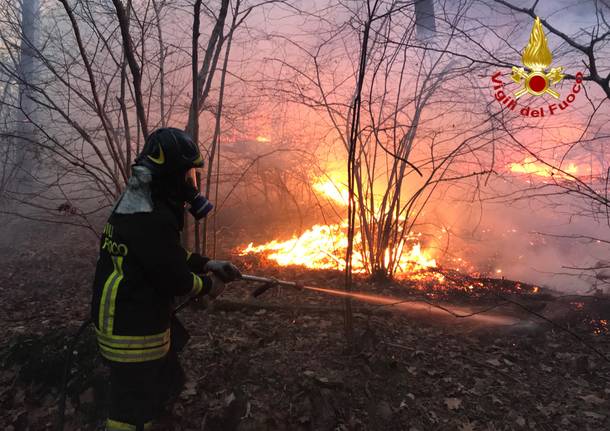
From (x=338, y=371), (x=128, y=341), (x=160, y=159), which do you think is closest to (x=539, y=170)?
(x=338, y=371)

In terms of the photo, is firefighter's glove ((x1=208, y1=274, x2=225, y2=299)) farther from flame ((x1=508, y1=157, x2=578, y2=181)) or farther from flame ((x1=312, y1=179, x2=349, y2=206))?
flame ((x1=508, y1=157, x2=578, y2=181))

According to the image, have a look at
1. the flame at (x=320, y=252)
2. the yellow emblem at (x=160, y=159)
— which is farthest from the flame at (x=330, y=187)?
the yellow emblem at (x=160, y=159)

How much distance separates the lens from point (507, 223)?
13.0 metres

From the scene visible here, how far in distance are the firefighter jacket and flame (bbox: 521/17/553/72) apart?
391 centimetres

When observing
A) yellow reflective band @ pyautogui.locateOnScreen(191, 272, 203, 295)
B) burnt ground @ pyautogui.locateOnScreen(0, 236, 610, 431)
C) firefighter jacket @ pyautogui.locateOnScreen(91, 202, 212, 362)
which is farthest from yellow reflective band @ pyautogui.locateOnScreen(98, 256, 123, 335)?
burnt ground @ pyautogui.locateOnScreen(0, 236, 610, 431)

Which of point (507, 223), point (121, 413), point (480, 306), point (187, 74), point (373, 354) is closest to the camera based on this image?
point (121, 413)

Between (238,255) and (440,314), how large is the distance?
13.6ft

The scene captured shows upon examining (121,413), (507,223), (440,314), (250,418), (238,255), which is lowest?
(250,418)

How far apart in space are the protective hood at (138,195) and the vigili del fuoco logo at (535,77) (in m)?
3.75

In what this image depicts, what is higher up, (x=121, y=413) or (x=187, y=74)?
(x=187, y=74)

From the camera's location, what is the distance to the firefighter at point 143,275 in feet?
6.96

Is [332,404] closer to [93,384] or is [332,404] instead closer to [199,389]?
[199,389]

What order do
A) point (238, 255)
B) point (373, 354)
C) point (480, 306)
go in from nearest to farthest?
point (373, 354) < point (480, 306) < point (238, 255)

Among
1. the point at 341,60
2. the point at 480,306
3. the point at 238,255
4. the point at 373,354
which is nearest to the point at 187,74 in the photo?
the point at 341,60
